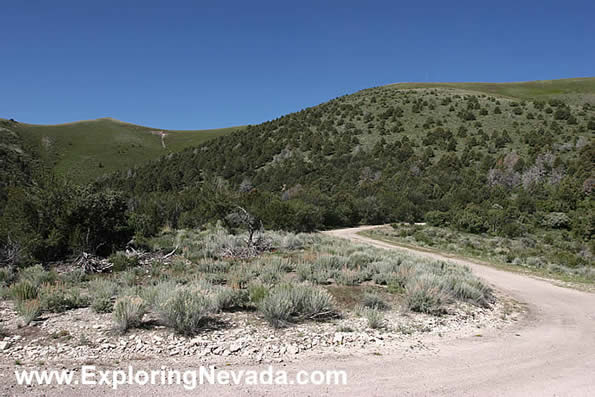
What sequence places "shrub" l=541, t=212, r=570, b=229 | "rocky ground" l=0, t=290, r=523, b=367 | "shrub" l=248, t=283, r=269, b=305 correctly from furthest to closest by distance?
"shrub" l=541, t=212, r=570, b=229 < "shrub" l=248, t=283, r=269, b=305 < "rocky ground" l=0, t=290, r=523, b=367

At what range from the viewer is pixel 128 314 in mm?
5527

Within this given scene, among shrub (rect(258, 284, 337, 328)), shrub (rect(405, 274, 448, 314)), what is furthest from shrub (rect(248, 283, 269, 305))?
shrub (rect(405, 274, 448, 314))

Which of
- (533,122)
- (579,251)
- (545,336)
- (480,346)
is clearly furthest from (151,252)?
(533,122)

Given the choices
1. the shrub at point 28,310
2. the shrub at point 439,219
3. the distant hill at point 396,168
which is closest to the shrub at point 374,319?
the shrub at point 28,310

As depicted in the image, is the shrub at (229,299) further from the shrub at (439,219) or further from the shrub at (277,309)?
the shrub at (439,219)

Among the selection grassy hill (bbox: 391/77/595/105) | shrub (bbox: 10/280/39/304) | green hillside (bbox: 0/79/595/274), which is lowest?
shrub (bbox: 10/280/39/304)

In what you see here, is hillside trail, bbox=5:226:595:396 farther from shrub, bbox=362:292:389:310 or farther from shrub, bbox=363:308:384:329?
A: shrub, bbox=362:292:389:310

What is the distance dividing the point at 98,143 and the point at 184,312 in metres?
78.1

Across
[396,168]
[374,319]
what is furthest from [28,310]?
[396,168]

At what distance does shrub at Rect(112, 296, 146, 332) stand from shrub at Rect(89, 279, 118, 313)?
2.85 ft

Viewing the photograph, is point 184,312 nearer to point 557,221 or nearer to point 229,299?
point 229,299

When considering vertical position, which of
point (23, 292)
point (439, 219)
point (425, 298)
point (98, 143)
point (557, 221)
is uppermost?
point (98, 143)

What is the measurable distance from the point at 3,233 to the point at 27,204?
1.10 m

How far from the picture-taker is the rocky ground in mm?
4777
